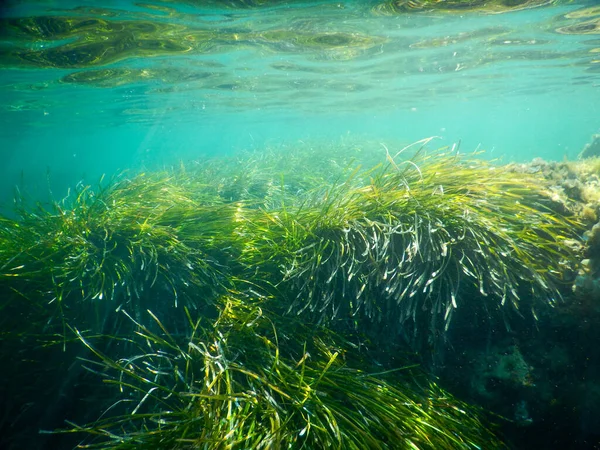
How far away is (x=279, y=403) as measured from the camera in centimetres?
228

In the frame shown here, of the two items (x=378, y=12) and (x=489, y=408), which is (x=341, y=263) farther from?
(x=378, y=12)

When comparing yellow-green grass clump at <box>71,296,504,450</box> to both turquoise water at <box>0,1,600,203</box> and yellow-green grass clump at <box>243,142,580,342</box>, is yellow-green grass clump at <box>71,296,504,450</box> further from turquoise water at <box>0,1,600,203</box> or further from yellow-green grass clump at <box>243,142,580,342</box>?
turquoise water at <box>0,1,600,203</box>

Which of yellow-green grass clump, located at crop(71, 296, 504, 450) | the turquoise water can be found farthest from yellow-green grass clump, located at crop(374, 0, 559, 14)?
yellow-green grass clump, located at crop(71, 296, 504, 450)

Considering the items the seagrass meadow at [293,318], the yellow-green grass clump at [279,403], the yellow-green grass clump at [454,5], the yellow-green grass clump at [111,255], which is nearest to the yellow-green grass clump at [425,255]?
the seagrass meadow at [293,318]

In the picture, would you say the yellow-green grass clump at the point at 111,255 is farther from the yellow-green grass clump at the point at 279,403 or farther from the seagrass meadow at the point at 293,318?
the yellow-green grass clump at the point at 279,403

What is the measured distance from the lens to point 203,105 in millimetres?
30938

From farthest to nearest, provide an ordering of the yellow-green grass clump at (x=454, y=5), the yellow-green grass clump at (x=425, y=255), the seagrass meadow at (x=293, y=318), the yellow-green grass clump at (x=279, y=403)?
the yellow-green grass clump at (x=454, y=5), the yellow-green grass clump at (x=425, y=255), the seagrass meadow at (x=293, y=318), the yellow-green grass clump at (x=279, y=403)

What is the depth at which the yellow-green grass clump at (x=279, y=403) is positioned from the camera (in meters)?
1.98

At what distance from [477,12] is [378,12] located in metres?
3.72

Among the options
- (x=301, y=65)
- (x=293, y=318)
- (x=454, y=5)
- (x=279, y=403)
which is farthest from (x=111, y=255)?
(x=301, y=65)

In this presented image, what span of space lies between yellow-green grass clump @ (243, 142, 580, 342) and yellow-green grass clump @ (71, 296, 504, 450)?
48cm

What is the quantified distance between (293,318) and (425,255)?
1.35 metres

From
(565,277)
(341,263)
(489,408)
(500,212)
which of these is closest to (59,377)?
(341,263)

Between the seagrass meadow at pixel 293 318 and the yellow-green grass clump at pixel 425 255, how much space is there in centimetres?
2
